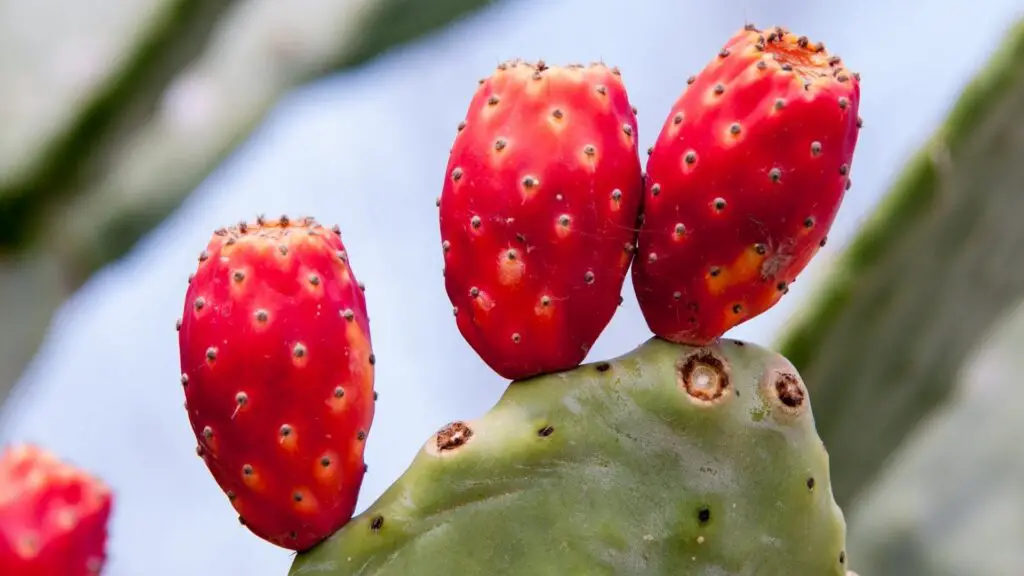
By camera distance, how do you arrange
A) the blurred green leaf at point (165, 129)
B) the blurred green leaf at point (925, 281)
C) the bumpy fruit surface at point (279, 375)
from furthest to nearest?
1. the blurred green leaf at point (165, 129)
2. the blurred green leaf at point (925, 281)
3. the bumpy fruit surface at point (279, 375)

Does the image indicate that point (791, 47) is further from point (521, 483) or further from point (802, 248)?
point (521, 483)

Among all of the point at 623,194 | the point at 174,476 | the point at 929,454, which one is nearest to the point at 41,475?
the point at 623,194

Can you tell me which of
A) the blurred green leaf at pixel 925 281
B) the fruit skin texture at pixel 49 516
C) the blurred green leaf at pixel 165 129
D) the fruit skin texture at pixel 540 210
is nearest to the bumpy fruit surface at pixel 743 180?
the fruit skin texture at pixel 540 210

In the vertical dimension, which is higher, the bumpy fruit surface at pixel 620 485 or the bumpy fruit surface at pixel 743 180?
the bumpy fruit surface at pixel 743 180

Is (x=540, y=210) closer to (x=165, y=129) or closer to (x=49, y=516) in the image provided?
(x=49, y=516)

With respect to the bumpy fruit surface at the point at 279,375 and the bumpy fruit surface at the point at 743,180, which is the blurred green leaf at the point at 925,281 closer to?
the bumpy fruit surface at the point at 743,180

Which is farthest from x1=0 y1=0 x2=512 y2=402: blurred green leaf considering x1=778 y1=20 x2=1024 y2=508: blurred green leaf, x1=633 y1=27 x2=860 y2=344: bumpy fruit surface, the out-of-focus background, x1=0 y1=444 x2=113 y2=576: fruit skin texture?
x1=633 y1=27 x2=860 y2=344: bumpy fruit surface
